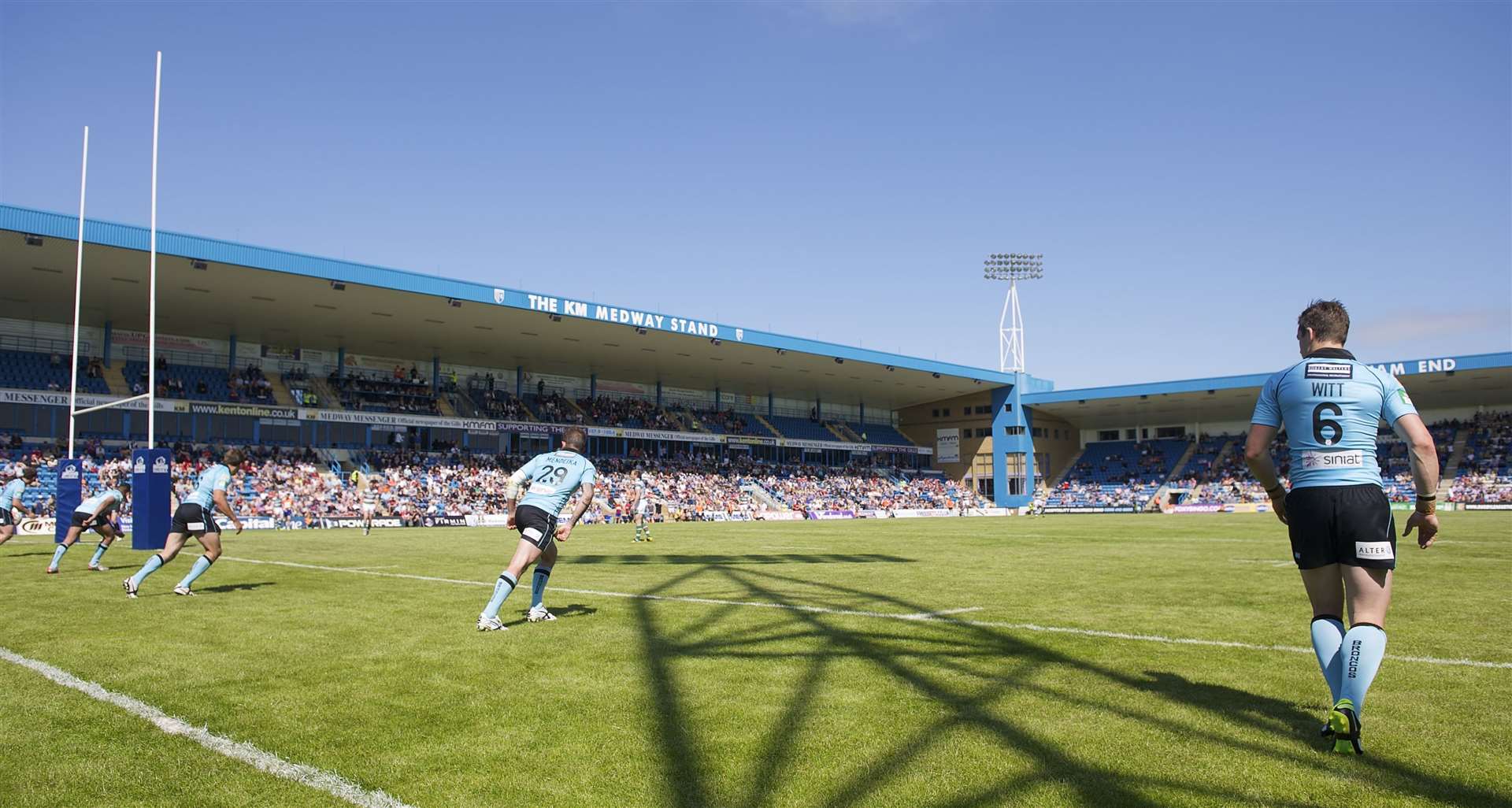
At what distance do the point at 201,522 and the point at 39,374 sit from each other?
38340mm

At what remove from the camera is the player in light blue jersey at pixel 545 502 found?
30.3ft

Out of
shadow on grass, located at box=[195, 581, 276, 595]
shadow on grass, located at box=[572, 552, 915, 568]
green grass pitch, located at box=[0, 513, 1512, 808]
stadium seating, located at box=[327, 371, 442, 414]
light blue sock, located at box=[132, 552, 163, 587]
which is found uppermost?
stadium seating, located at box=[327, 371, 442, 414]

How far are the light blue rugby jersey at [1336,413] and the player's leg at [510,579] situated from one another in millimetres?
6628

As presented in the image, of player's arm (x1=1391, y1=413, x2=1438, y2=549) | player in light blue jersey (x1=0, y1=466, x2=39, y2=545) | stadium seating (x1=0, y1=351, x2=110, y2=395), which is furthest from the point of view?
stadium seating (x1=0, y1=351, x2=110, y2=395)

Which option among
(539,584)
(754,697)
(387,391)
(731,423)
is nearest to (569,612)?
(539,584)

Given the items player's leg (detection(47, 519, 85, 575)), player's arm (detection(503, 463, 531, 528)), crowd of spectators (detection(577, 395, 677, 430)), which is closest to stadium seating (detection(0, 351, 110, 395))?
crowd of spectators (detection(577, 395, 677, 430))

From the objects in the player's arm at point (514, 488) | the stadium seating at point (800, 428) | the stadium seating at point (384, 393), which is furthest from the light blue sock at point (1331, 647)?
the stadium seating at point (800, 428)

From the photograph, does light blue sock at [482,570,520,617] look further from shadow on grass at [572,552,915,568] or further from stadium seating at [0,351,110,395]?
stadium seating at [0,351,110,395]

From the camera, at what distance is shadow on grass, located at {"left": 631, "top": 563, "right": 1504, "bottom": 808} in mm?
4105

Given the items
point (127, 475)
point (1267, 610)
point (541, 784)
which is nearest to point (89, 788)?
point (541, 784)

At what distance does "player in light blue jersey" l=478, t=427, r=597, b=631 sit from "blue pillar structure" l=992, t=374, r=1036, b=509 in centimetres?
6923

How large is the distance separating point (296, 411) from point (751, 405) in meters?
35.1

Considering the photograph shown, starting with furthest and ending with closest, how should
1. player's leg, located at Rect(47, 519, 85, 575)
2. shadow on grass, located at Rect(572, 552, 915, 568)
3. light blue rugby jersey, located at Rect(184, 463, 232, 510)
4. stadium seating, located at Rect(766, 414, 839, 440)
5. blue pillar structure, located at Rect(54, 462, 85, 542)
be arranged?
stadium seating, located at Rect(766, 414, 839, 440)
blue pillar structure, located at Rect(54, 462, 85, 542)
shadow on grass, located at Rect(572, 552, 915, 568)
player's leg, located at Rect(47, 519, 85, 575)
light blue rugby jersey, located at Rect(184, 463, 232, 510)

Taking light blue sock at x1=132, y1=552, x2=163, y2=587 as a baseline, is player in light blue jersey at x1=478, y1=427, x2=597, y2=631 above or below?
above
